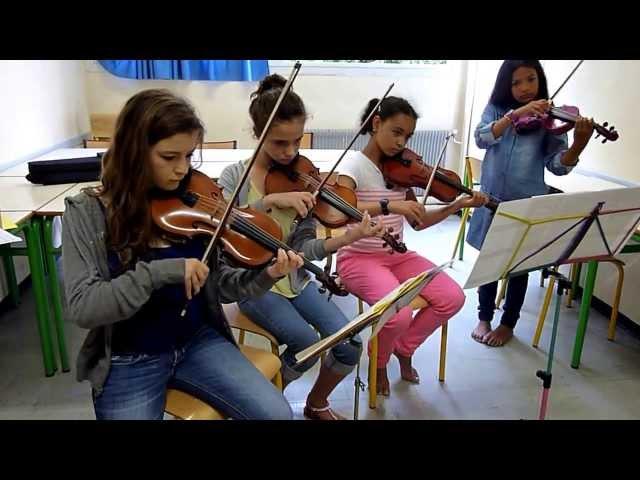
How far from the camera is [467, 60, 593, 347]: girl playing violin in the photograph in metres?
1.92

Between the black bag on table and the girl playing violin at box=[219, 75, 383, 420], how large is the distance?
0.99m

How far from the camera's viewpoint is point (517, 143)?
6.63 feet

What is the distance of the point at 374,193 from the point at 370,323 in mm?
740

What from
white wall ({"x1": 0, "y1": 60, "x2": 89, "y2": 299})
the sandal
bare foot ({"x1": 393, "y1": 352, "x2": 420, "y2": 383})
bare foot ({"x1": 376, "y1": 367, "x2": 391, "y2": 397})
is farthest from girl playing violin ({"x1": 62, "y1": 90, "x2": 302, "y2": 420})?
Result: white wall ({"x1": 0, "y1": 60, "x2": 89, "y2": 299})

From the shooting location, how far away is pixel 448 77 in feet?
13.6

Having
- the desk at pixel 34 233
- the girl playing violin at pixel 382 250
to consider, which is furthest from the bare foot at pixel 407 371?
the desk at pixel 34 233

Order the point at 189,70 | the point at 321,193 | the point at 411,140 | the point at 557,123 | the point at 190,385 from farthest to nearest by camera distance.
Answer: the point at 411,140 → the point at 189,70 → the point at 557,123 → the point at 321,193 → the point at 190,385

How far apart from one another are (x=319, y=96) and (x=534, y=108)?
2.41 meters

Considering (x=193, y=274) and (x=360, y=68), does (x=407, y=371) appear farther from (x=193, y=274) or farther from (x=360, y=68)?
(x=360, y=68)

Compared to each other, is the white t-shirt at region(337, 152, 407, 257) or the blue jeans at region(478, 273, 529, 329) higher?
the white t-shirt at region(337, 152, 407, 257)

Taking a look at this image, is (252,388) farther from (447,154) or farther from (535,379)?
(447,154)

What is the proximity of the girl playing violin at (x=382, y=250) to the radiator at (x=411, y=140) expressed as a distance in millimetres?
2349

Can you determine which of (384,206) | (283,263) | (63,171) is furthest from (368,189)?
(63,171)

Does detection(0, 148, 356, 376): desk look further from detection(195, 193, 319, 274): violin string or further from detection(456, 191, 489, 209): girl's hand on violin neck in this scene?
detection(456, 191, 489, 209): girl's hand on violin neck
